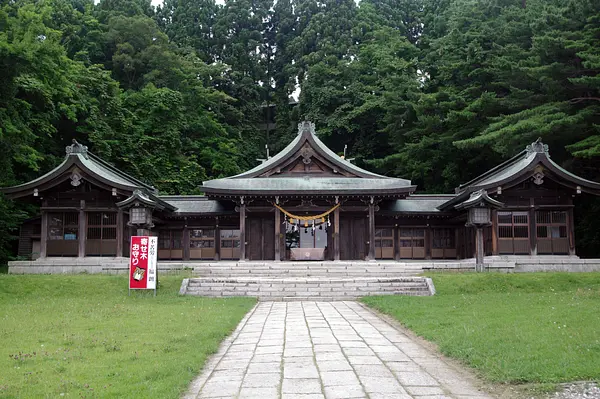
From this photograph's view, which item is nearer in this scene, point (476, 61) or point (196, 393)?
point (196, 393)

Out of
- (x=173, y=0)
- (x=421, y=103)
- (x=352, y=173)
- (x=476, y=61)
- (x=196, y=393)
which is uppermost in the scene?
(x=173, y=0)

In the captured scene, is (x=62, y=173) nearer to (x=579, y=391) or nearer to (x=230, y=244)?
(x=230, y=244)

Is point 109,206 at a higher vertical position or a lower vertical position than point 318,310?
higher

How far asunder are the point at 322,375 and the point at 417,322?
4.78 meters

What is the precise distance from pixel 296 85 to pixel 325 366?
48140mm

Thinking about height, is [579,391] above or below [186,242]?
below

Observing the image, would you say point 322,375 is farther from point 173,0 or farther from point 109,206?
point 173,0

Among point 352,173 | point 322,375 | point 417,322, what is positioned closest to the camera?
point 322,375

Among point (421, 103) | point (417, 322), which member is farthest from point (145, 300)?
point (421, 103)

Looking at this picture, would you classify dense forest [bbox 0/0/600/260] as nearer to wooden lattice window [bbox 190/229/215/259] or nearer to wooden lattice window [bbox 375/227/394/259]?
wooden lattice window [bbox 375/227/394/259]

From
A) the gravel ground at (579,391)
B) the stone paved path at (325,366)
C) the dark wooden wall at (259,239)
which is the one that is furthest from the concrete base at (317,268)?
the gravel ground at (579,391)

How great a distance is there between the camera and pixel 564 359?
7.20 metres

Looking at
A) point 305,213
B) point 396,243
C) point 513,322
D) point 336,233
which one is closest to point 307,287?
point 336,233

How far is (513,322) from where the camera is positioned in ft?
34.2
